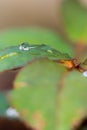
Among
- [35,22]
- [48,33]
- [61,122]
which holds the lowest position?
[35,22]

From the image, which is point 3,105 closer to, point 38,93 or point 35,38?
point 38,93

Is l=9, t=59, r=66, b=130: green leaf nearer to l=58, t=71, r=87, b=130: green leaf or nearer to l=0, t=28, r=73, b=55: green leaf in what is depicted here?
l=58, t=71, r=87, b=130: green leaf

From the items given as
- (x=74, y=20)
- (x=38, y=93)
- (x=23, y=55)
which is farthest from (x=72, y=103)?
(x=74, y=20)

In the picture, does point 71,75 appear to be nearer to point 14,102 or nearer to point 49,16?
point 14,102

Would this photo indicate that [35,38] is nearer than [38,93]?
No

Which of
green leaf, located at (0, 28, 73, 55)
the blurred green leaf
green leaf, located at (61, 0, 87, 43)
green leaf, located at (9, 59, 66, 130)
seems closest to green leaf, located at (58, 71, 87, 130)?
green leaf, located at (9, 59, 66, 130)

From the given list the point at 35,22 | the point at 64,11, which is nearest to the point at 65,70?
the point at 64,11

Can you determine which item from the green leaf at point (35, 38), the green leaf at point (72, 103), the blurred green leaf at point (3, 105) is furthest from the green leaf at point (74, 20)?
the green leaf at point (72, 103)
